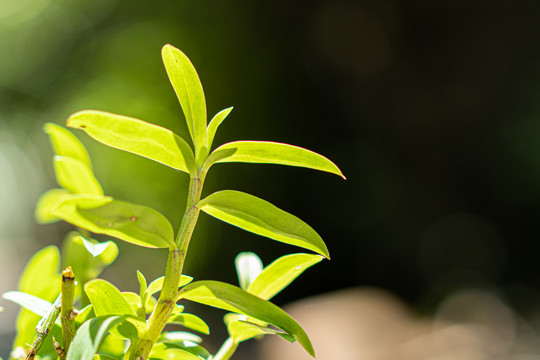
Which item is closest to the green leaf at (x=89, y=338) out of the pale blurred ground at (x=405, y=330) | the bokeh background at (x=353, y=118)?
the pale blurred ground at (x=405, y=330)

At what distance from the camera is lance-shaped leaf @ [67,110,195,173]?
8 cm

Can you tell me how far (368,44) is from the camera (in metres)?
1.68

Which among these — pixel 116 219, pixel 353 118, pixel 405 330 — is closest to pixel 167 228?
pixel 116 219

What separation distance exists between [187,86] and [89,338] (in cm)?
5

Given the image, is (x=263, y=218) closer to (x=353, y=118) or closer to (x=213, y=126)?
(x=213, y=126)

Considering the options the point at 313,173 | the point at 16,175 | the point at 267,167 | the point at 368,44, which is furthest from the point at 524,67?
the point at 16,175

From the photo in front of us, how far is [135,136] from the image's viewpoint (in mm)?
87

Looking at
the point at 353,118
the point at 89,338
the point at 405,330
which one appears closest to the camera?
the point at 89,338

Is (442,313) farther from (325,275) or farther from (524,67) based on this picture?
(524,67)

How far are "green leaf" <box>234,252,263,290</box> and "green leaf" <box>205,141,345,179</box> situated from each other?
58 millimetres

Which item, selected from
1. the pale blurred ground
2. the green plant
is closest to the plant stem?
the green plant

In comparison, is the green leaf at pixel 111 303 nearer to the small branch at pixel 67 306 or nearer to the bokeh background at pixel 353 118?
the small branch at pixel 67 306

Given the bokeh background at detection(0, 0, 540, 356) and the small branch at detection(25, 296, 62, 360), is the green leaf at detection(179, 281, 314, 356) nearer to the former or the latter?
the small branch at detection(25, 296, 62, 360)

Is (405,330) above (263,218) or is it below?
above
